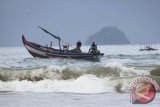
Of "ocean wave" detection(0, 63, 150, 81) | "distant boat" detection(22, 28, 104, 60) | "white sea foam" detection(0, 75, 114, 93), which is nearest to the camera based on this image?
"white sea foam" detection(0, 75, 114, 93)

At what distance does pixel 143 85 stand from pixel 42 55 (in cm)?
3926

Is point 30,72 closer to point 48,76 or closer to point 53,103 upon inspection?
A: point 48,76

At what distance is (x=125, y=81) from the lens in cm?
1380

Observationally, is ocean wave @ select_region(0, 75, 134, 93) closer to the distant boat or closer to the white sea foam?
the white sea foam

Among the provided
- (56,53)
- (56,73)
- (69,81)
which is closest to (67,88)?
(69,81)

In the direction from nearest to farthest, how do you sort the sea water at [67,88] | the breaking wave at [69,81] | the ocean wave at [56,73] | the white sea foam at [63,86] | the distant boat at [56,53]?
the sea water at [67,88] < the white sea foam at [63,86] < the breaking wave at [69,81] < the ocean wave at [56,73] < the distant boat at [56,53]

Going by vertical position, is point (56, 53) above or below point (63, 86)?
above

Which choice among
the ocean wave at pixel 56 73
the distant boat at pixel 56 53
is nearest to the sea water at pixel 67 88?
the ocean wave at pixel 56 73

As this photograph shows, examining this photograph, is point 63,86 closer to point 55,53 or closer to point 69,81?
→ point 69,81

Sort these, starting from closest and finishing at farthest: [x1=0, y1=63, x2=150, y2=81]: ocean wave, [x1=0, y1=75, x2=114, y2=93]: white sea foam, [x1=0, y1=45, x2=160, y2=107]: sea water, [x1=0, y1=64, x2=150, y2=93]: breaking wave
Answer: [x1=0, y1=45, x2=160, y2=107]: sea water → [x1=0, y1=75, x2=114, y2=93]: white sea foam → [x1=0, y1=64, x2=150, y2=93]: breaking wave → [x1=0, y1=63, x2=150, y2=81]: ocean wave

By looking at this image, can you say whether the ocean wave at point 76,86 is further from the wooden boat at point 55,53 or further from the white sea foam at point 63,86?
the wooden boat at point 55,53

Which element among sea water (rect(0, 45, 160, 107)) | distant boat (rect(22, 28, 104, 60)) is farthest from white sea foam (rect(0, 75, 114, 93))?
distant boat (rect(22, 28, 104, 60))

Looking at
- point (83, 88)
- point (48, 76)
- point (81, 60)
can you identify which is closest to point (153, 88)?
point (83, 88)

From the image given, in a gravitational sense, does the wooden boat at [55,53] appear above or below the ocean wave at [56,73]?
above
